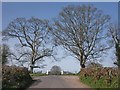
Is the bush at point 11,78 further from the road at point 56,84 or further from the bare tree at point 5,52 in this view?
the bare tree at point 5,52

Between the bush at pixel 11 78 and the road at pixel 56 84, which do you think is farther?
the road at pixel 56 84

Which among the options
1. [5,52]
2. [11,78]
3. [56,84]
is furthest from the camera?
[5,52]

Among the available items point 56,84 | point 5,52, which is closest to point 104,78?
point 56,84

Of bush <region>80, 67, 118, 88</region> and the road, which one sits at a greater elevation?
bush <region>80, 67, 118, 88</region>

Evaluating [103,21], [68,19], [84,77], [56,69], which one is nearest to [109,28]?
[103,21]

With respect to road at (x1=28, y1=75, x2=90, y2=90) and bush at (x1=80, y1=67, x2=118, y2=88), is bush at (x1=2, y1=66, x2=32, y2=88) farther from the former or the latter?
bush at (x1=80, y1=67, x2=118, y2=88)

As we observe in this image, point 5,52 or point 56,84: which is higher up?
point 5,52

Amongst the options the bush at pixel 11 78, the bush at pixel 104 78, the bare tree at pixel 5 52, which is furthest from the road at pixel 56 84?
the bare tree at pixel 5 52

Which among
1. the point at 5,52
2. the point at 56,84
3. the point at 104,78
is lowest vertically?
the point at 56,84

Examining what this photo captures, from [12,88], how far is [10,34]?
1814 centimetres

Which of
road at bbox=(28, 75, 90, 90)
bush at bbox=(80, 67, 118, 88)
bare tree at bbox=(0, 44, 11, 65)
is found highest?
bare tree at bbox=(0, 44, 11, 65)

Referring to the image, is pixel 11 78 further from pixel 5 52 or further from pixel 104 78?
pixel 5 52

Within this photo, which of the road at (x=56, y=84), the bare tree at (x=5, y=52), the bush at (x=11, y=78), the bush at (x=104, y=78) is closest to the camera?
the bush at (x=11, y=78)

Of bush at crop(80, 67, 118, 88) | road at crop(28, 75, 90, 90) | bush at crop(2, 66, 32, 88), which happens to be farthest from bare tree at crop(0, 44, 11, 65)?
bush at crop(80, 67, 118, 88)
